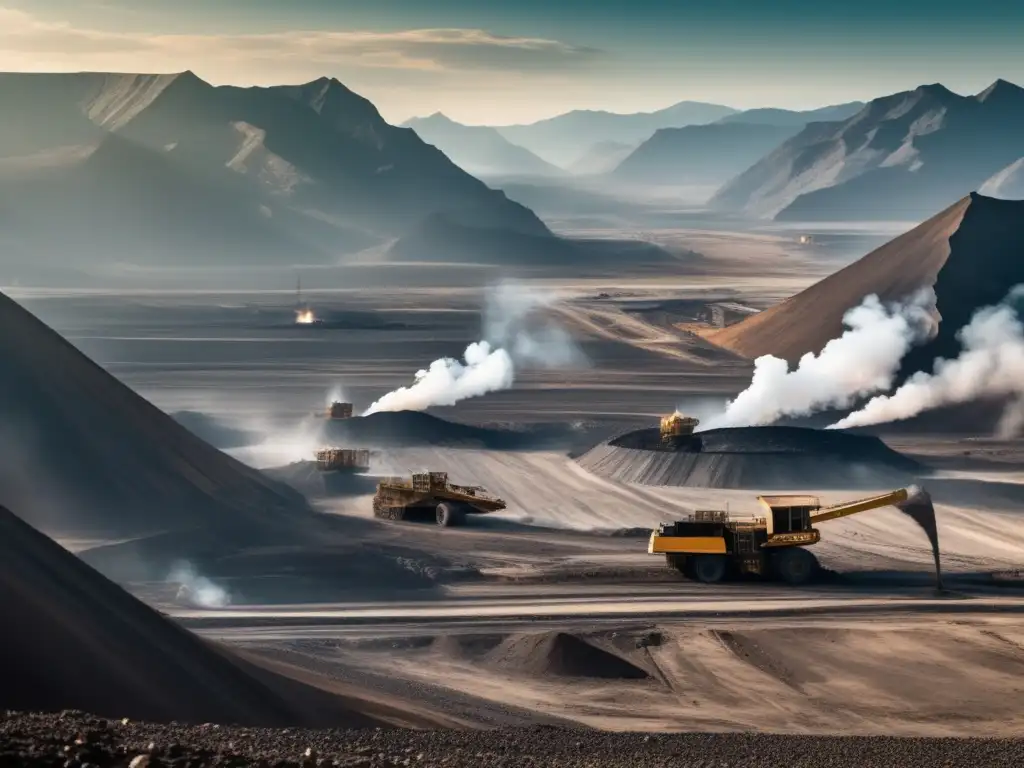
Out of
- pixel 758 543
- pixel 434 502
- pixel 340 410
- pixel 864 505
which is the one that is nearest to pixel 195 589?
pixel 434 502

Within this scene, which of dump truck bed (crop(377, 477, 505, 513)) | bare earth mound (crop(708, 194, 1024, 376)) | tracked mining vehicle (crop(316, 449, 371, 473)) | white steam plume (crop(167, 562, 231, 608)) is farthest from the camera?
bare earth mound (crop(708, 194, 1024, 376))

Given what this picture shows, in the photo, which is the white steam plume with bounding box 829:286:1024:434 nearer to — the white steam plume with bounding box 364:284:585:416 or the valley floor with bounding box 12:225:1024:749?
the valley floor with bounding box 12:225:1024:749

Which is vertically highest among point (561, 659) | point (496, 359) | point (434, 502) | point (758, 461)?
point (496, 359)

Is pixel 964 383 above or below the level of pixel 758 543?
above

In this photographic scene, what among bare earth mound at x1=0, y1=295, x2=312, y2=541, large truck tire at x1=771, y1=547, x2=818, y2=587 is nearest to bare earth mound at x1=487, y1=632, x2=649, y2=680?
large truck tire at x1=771, y1=547, x2=818, y2=587

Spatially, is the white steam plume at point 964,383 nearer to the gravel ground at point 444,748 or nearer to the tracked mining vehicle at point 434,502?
the tracked mining vehicle at point 434,502

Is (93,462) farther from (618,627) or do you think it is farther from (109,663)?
(109,663)

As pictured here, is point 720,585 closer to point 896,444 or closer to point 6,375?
point 6,375
